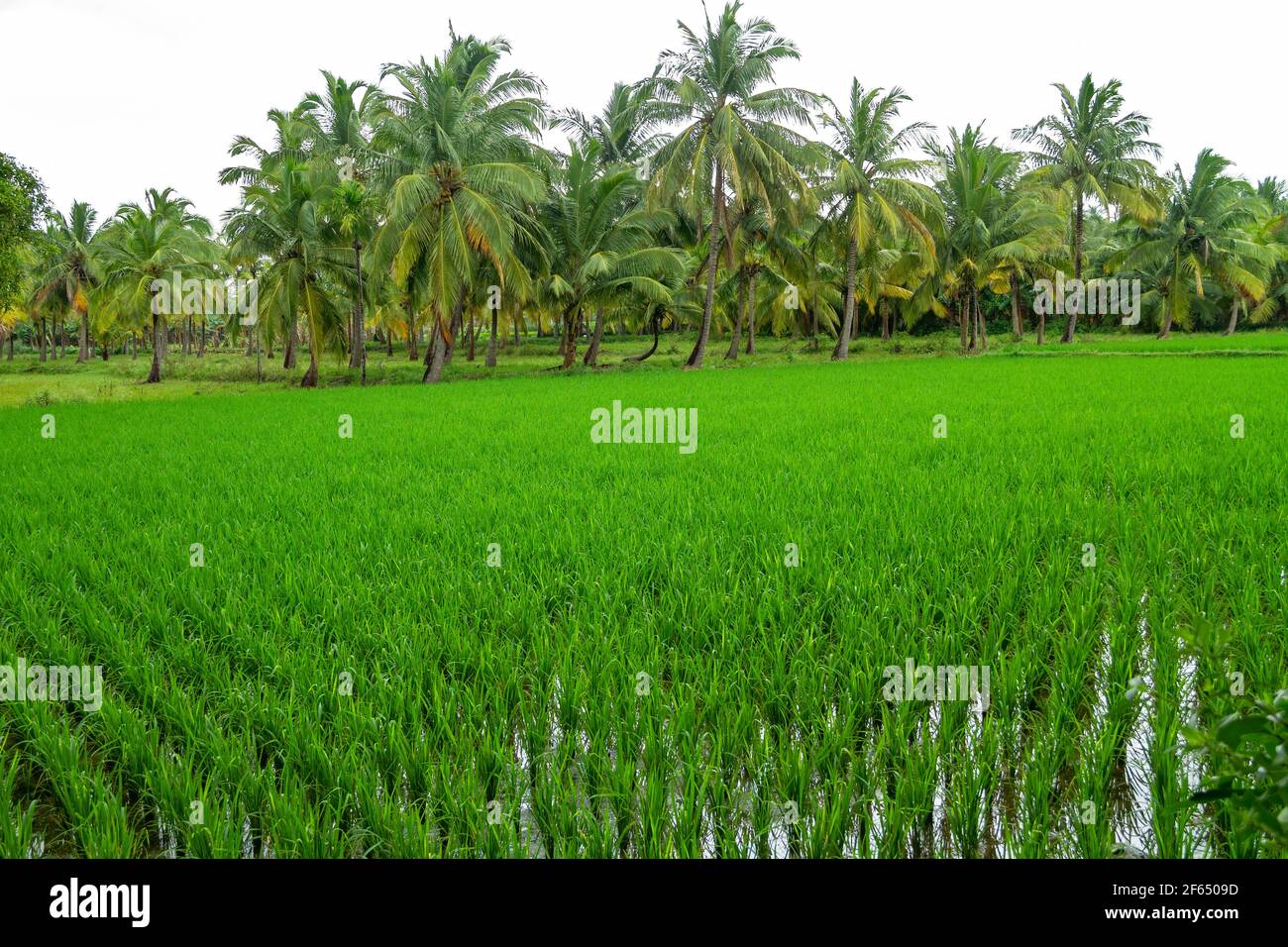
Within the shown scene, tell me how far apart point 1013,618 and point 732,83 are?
64.5ft

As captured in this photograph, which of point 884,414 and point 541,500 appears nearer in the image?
point 541,500

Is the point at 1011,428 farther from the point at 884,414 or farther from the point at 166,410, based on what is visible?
the point at 166,410

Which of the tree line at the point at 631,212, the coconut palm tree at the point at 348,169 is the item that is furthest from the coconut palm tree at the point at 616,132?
the coconut palm tree at the point at 348,169

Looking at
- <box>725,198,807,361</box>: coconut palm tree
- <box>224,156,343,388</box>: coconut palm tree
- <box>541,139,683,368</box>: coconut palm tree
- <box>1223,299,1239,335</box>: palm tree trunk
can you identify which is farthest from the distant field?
<box>224,156,343,388</box>: coconut palm tree

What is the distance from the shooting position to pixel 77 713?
2518 millimetres

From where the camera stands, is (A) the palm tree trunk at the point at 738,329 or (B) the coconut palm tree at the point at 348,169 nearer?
(B) the coconut palm tree at the point at 348,169

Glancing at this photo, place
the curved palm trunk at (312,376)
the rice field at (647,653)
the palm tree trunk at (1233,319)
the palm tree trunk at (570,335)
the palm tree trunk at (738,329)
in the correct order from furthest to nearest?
the palm tree trunk at (1233,319) < the palm tree trunk at (738,329) < the palm tree trunk at (570,335) < the curved palm trunk at (312,376) < the rice field at (647,653)

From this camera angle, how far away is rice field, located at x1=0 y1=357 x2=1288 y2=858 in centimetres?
186

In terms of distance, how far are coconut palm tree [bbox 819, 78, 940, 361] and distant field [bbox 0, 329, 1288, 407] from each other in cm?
465

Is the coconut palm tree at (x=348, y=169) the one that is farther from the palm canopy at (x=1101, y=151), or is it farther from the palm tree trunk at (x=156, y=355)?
the palm canopy at (x=1101, y=151)

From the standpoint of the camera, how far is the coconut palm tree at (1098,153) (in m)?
24.8

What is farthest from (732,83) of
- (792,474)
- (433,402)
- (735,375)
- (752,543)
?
(752,543)

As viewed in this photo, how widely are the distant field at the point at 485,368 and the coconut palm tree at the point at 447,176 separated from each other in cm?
468
